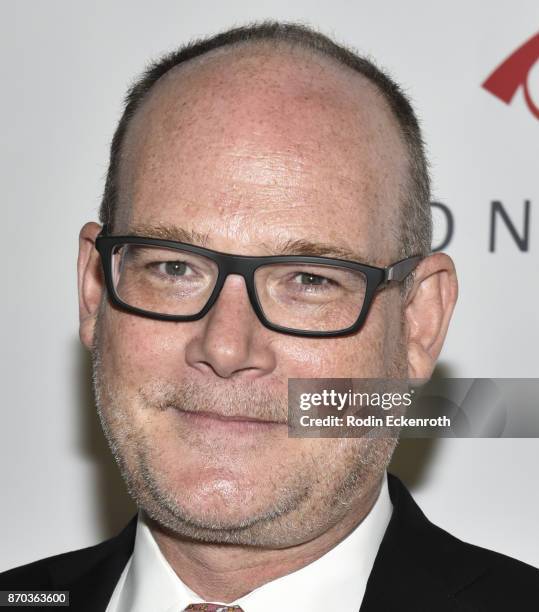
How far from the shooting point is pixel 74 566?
2.65 m

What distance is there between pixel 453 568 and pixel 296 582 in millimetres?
373

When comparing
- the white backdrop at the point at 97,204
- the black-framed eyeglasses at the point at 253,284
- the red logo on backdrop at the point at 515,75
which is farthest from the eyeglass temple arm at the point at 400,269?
the red logo on backdrop at the point at 515,75

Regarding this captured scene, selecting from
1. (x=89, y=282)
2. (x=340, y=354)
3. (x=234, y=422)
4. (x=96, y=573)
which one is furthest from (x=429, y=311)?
(x=96, y=573)

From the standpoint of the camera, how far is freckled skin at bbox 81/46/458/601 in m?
2.03

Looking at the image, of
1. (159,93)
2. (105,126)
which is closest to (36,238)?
(105,126)

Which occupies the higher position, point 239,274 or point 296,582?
point 239,274

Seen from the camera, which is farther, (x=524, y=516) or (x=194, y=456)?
(x=524, y=516)

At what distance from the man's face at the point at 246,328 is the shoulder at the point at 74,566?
1.48 ft

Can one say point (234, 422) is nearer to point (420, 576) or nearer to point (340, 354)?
point (340, 354)

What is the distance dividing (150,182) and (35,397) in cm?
141

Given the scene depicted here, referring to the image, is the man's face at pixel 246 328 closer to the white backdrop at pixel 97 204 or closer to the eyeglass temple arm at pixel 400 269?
the eyeglass temple arm at pixel 400 269

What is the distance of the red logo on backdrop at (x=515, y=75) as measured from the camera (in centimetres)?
310

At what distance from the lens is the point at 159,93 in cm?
236

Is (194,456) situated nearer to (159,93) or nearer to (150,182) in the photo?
(150,182)
